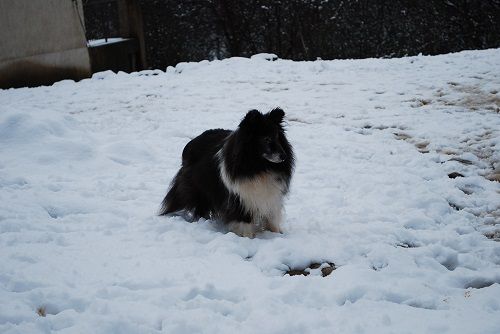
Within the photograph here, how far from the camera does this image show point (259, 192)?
4.04 m

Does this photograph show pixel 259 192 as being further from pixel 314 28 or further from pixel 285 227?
pixel 314 28

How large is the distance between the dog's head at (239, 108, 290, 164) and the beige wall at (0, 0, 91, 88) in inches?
359

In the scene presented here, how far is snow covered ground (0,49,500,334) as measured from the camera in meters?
2.78

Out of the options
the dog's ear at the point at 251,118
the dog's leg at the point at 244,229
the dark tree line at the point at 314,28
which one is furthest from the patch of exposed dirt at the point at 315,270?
the dark tree line at the point at 314,28

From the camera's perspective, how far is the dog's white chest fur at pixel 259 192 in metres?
4.01

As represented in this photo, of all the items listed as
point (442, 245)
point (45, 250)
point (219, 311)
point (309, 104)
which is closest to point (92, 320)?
point (219, 311)

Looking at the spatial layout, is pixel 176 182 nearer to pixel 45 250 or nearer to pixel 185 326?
pixel 45 250

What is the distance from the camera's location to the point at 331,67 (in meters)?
11.7

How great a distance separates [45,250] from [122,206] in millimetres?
1228

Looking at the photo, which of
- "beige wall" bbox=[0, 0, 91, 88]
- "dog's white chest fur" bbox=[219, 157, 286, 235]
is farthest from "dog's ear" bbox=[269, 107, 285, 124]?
"beige wall" bbox=[0, 0, 91, 88]

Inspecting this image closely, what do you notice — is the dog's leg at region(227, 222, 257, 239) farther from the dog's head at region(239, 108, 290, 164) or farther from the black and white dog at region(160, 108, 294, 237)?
the dog's head at region(239, 108, 290, 164)

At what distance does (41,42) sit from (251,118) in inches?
377

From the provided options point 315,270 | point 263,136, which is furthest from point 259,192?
point 315,270

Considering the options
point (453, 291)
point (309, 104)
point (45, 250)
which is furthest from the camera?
point (309, 104)
